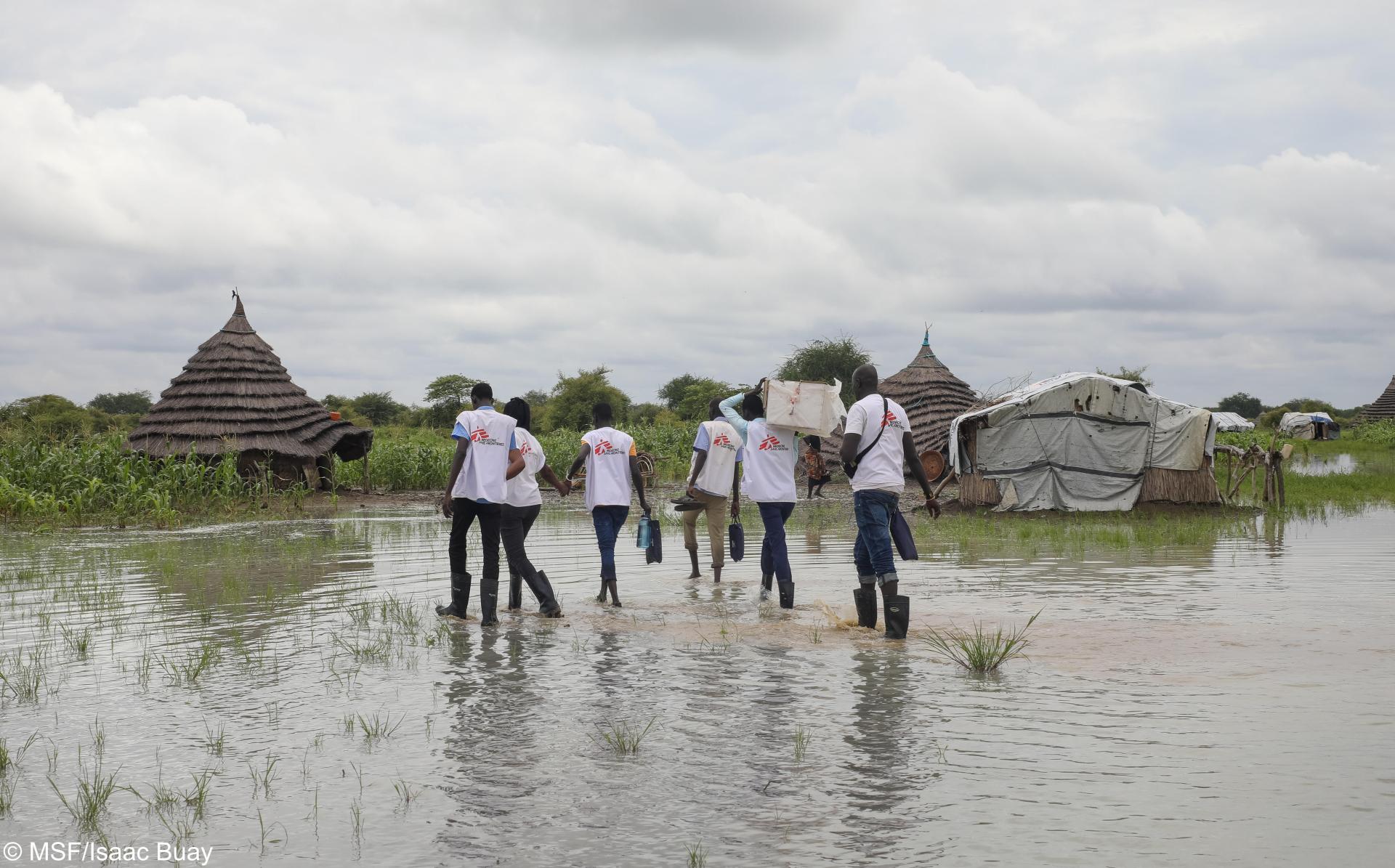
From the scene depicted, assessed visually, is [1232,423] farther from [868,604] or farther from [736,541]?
[868,604]

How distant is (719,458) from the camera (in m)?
10.8

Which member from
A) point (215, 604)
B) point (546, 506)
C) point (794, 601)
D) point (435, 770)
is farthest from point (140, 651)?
point (546, 506)

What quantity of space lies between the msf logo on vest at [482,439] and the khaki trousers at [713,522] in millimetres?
2510

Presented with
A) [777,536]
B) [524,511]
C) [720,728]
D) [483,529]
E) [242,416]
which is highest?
[242,416]

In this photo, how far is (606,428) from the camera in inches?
404

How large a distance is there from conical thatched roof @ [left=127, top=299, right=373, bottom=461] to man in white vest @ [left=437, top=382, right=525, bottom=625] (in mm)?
15621

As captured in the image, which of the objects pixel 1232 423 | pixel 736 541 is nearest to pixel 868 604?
pixel 736 541

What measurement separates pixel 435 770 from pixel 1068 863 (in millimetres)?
2735

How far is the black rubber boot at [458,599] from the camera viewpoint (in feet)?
31.5

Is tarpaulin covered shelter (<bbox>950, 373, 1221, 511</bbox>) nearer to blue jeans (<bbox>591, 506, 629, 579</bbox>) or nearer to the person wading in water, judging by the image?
blue jeans (<bbox>591, 506, 629, 579</bbox>)

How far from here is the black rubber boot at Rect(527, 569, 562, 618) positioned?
948 cm

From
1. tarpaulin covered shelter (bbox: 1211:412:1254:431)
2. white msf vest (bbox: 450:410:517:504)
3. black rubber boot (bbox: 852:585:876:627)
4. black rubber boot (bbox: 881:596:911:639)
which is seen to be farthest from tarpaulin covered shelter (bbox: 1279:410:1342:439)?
white msf vest (bbox: 450:410:517:504)

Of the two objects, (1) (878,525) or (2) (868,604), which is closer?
(1) (878,525)

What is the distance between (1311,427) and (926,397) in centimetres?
4233
